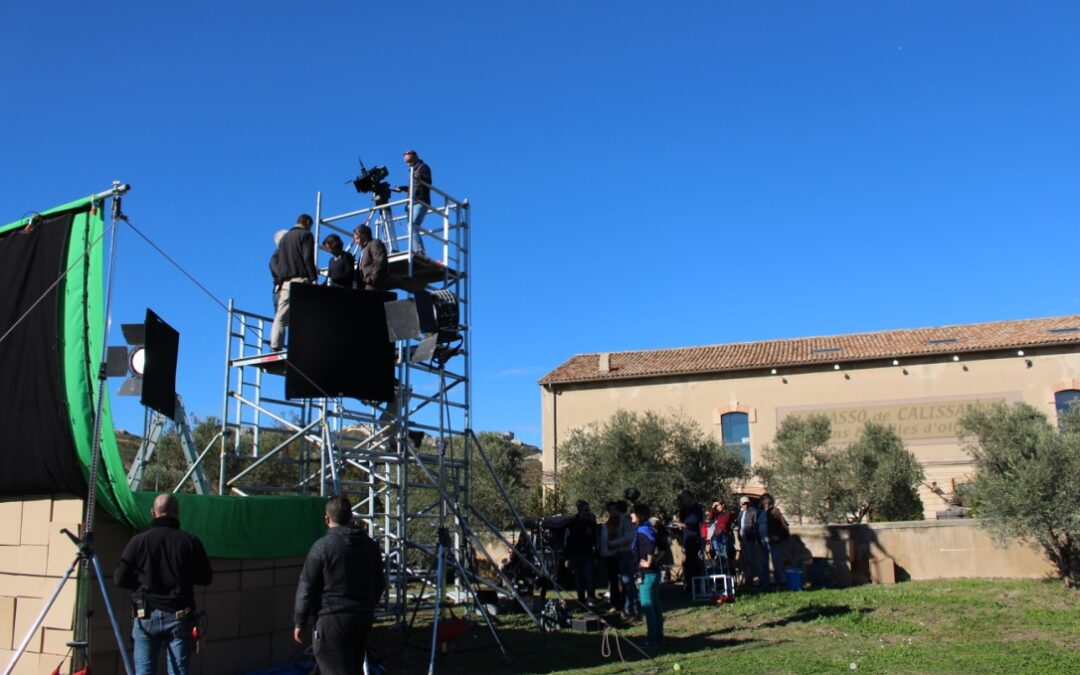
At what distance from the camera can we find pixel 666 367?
35.5 meters

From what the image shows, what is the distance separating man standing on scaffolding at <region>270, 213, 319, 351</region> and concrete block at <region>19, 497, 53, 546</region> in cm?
386

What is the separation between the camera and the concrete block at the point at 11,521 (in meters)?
7.53

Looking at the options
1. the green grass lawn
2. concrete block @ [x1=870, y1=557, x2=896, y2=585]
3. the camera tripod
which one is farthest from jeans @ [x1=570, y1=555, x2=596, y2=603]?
concrete block @ [x1=870, y1=557, x2=896, y2=585]

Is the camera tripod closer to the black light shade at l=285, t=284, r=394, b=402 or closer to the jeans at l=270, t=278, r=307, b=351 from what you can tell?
the black light shade at l=285, t=284, r=394, b=402

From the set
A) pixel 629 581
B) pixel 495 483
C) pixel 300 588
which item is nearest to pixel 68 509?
pixel 300 588

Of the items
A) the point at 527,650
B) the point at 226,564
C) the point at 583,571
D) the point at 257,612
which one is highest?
the point at 226,564

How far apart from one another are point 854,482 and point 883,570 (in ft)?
33.2

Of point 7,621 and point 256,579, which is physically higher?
point 256,579

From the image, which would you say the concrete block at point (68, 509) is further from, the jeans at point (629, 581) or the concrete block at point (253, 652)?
the jeans at point (629, 581)

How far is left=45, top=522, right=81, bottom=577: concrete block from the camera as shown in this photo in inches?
280

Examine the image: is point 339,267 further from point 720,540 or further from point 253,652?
point 720,540

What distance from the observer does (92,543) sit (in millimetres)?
6625

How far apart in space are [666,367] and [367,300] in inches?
1016

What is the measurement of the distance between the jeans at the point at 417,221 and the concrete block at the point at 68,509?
241 inches
